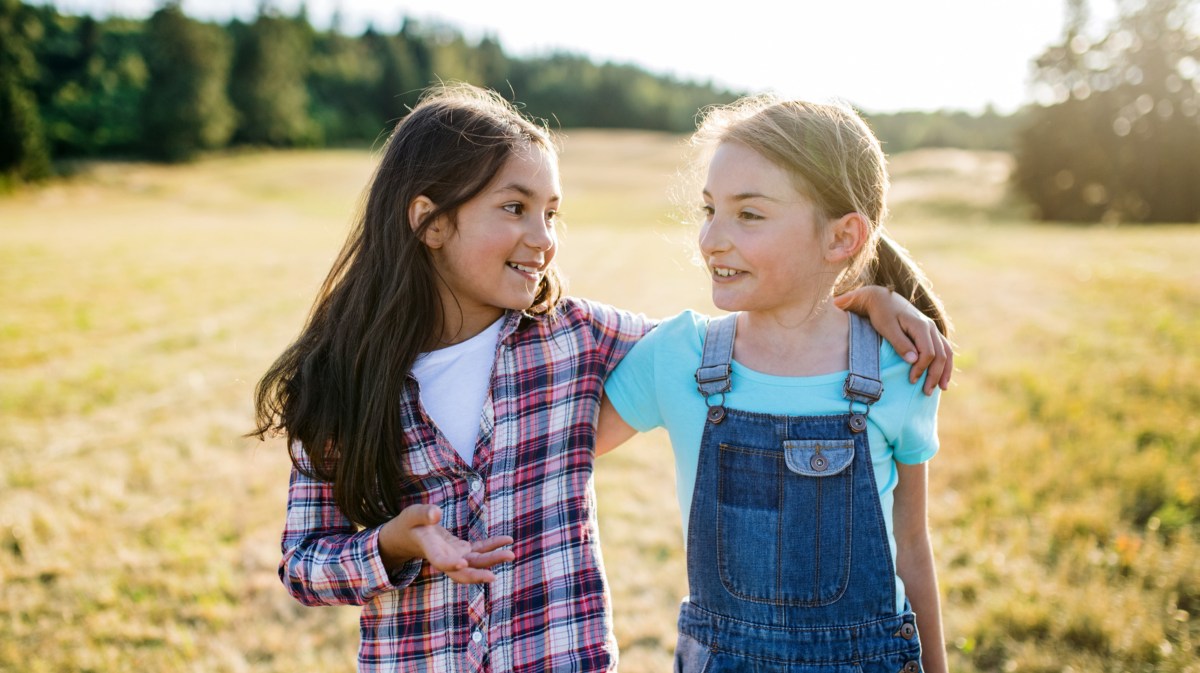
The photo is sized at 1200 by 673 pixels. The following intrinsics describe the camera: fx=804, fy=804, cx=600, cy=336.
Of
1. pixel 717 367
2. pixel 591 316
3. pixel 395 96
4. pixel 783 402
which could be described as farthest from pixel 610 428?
pixel 395 96

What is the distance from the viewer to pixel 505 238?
1.99 metres

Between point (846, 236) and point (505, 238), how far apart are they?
83 cm

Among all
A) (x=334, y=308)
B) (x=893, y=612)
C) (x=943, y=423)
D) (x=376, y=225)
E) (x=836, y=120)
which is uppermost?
(x=836, y=120)

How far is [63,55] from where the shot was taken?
163ft

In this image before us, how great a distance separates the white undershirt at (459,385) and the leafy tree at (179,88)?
5049 centimetres

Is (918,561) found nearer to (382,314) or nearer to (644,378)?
(644,378)

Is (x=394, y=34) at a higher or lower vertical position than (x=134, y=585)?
higher

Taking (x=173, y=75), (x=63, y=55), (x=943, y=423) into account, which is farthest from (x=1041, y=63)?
(x=63, y=55)

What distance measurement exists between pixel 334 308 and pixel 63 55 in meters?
60.0

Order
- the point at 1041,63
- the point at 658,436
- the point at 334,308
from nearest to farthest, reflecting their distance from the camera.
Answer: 1. the point at 334,308
2. the point at 658,436
3. the point at 1041,63

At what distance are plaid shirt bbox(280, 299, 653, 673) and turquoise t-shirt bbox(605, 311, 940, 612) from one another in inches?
9.9

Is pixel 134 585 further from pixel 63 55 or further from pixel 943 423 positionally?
pixel 63 55

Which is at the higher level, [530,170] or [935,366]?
[530,170]

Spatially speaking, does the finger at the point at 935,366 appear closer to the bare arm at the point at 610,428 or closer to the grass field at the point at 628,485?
the bare arm at the point at 610,428
